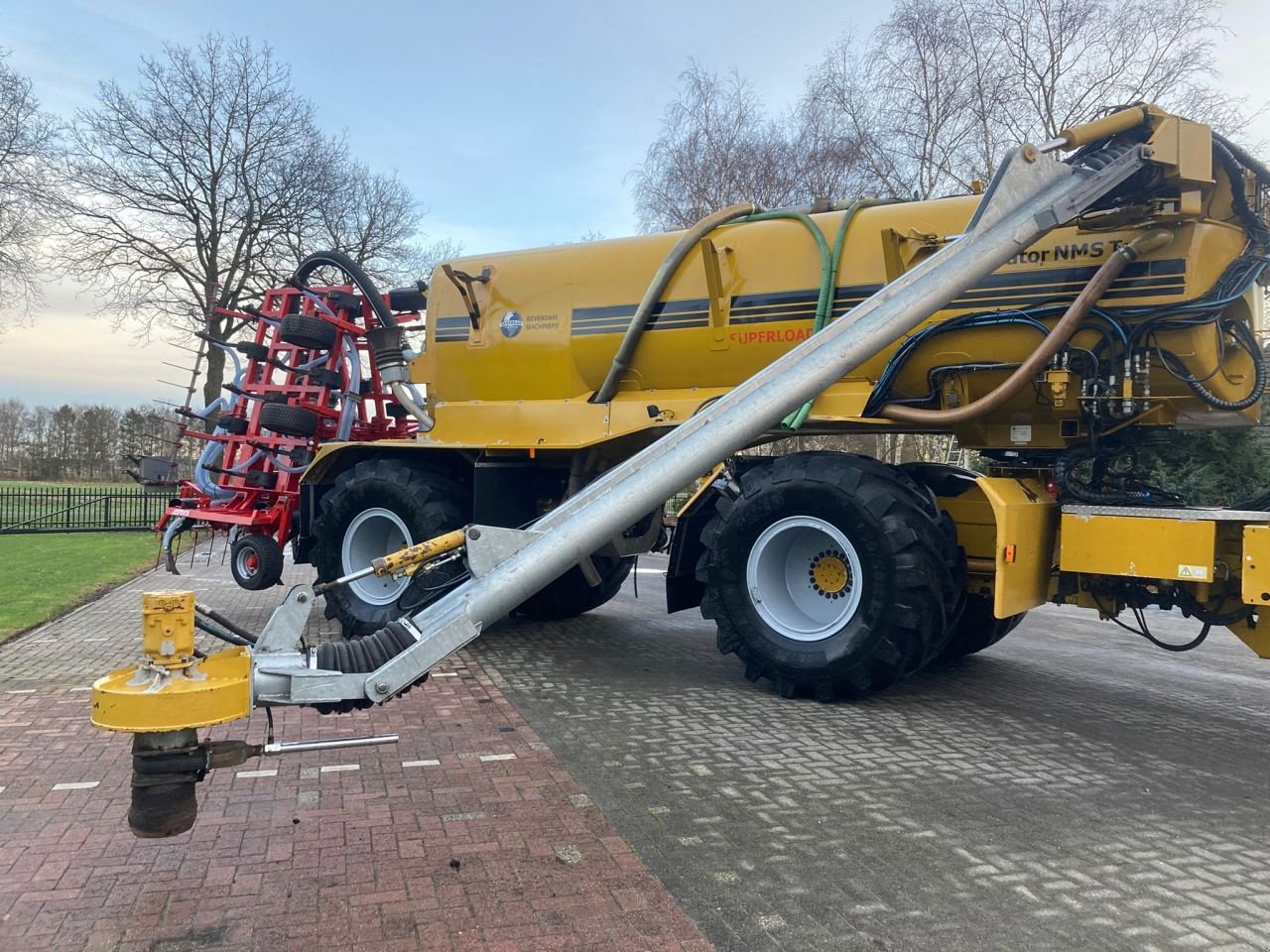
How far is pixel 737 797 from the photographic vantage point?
4.04 metres

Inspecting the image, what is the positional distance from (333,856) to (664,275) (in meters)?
4.40

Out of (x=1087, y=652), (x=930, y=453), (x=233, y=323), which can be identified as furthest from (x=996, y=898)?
(x=233, y=323)

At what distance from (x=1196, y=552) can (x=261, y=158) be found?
23.6 meters

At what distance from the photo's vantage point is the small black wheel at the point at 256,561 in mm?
8516

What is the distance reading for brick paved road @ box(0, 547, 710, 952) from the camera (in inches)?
111

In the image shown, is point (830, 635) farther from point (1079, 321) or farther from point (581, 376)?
point (581, 376)

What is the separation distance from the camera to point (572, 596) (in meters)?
8.60

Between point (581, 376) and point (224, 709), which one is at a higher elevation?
point (581, 376)

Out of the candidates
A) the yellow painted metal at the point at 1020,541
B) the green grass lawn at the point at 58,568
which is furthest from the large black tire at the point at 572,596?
the green grass lawn at the point at 58,568

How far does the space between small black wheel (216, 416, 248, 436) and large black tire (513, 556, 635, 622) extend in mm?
3286

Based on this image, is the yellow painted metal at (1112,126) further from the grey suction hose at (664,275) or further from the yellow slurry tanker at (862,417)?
the grey suction hose at (664,275)

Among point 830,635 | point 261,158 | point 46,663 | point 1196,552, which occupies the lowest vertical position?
point 46,663

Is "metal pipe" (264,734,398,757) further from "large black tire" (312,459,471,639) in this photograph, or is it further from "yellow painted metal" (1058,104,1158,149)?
"yellow painted metal" (1058,104,1158,149)

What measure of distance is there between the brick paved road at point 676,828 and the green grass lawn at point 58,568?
9.69 ft
